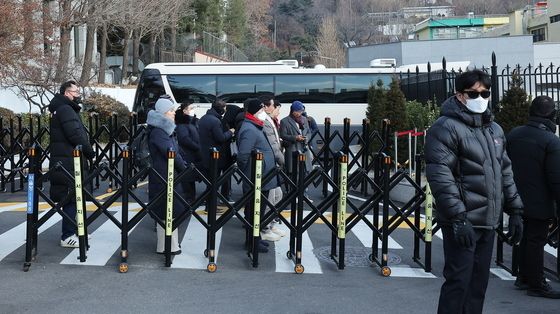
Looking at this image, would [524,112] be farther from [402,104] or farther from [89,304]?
[89,304]

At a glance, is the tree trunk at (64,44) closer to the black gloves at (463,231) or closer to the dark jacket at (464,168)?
the dark jacket at (464,168)

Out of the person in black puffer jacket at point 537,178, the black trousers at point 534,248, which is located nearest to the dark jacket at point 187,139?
the person in black puffer jacket at point 537,178

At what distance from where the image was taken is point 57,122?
8.29 metres

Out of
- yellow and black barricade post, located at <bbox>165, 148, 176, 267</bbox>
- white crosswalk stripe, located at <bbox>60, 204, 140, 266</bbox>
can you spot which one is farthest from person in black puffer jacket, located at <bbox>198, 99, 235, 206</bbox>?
yellow and black barricade post, located at <bbox>165, 148, 176, 267</bbox>

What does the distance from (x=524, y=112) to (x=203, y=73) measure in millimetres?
15593

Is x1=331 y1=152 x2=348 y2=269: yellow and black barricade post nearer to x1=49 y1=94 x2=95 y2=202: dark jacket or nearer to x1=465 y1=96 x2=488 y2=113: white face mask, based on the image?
x1=465 y1=96 x2=488 y2=113: white face mask

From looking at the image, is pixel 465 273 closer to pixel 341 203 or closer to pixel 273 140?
pixel 341 203

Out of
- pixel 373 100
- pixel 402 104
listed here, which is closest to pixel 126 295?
pixel 402 104

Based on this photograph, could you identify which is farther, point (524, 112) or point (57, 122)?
point (524, 112)

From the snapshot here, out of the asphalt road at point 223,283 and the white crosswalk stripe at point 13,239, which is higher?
the white crosswalk stripe at point 13,239

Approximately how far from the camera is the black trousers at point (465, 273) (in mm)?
4965

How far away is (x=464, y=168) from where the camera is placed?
4.96m

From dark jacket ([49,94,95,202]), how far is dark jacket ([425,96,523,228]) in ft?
15.3

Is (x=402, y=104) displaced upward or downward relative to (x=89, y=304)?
upward
